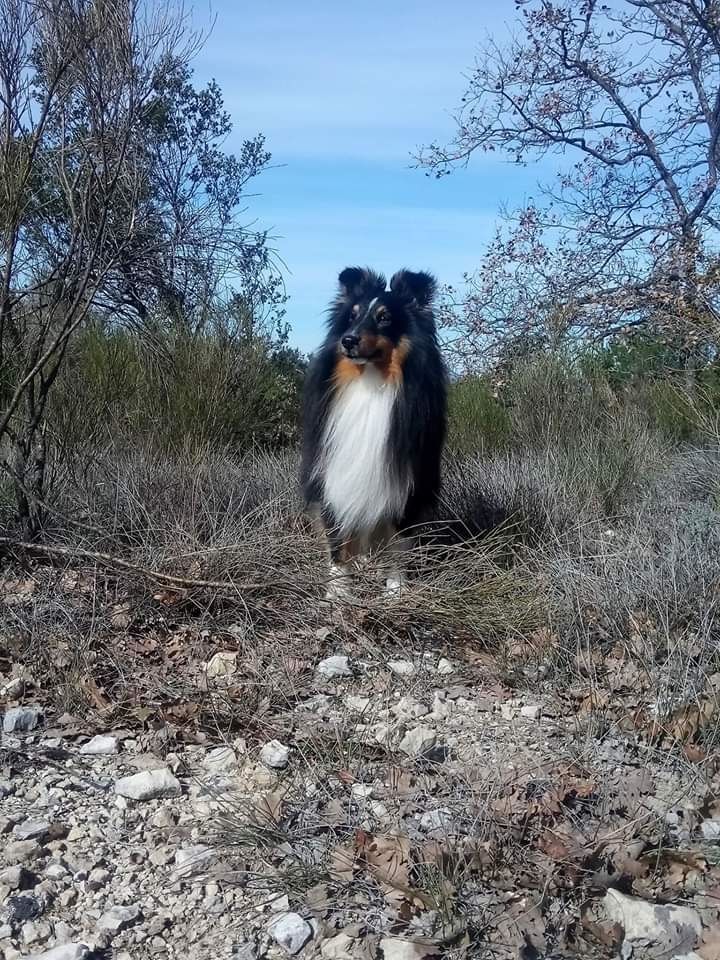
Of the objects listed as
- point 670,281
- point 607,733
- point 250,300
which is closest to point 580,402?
point 670,281

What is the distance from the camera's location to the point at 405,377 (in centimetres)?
496

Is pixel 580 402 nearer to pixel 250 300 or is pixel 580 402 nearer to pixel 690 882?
pixel 250 300

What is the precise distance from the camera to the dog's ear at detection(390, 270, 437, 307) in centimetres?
505

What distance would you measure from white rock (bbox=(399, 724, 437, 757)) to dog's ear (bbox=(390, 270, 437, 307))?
245 cm

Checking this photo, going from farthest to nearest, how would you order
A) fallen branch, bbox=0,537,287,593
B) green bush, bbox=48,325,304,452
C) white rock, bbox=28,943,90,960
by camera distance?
green bush, bbox=48,325,304,452, fallen branch, bbox=0,537,287,593, white rock, bbox=28,943,90,960

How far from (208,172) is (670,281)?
7.00 m

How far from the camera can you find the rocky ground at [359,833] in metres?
2.43


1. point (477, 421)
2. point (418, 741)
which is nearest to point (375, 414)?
point (418, 741)

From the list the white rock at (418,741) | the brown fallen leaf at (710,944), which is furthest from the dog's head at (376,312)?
the brown fallen leaf at (710,944)

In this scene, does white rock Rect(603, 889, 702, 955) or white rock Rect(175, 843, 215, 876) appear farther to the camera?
white rock Rect(175, 843, 215, 876)

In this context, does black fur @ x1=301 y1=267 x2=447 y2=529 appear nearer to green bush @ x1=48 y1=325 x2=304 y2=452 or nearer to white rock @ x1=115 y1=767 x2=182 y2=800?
green bush @ x1=48 y1=325 x2=304 y2=452

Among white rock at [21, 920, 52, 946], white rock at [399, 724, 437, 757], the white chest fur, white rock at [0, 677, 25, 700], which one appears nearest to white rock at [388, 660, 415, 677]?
white rock at [399, 724, 437, 757]

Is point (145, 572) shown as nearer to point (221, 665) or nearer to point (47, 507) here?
point (221, 665)

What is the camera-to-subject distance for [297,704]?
11.9 feet
